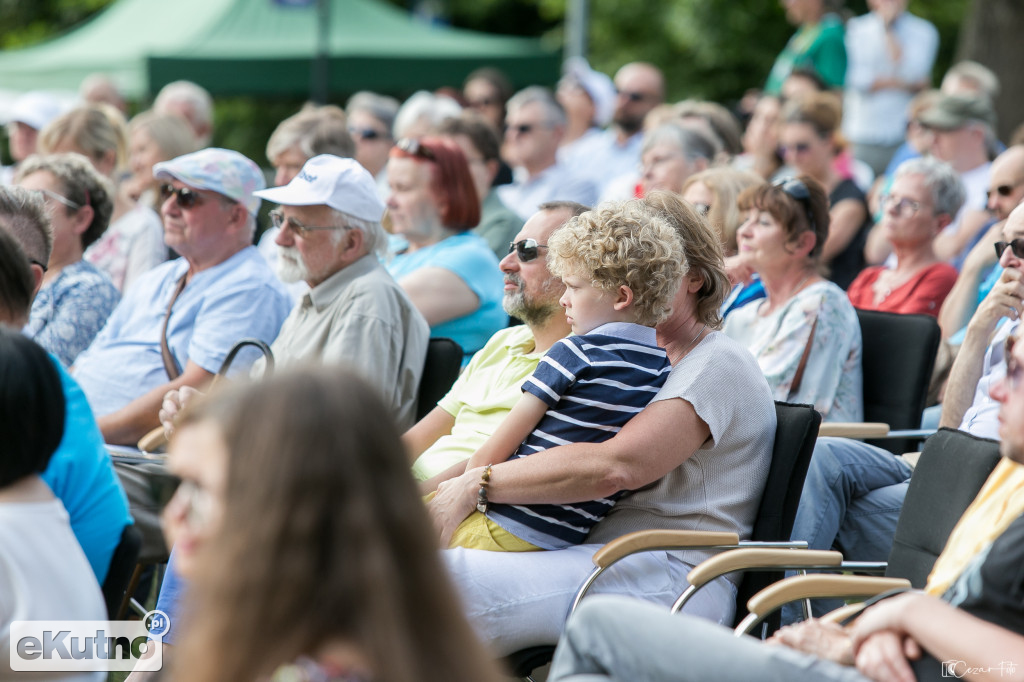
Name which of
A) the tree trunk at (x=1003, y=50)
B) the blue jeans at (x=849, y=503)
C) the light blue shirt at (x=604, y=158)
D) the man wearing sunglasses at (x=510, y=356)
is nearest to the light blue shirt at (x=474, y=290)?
the man wearing sunglasses at (x=510, y=356)

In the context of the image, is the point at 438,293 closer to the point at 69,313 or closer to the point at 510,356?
the point at 510,356

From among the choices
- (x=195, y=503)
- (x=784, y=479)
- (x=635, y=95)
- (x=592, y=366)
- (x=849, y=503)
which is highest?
(x=195, y=503)

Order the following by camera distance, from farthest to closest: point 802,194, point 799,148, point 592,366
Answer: point 799,148 → point 802,194 → point 592,366

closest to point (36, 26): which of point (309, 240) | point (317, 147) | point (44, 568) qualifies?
point (317, 147)

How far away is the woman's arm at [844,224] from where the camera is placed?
21.3 ft

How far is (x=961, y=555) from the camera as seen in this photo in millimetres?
2453

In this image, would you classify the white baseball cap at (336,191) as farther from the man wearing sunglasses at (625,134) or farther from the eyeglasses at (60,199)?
the man wearing sunglasses at (625,134)

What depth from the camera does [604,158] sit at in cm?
918

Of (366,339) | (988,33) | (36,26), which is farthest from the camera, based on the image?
(36,26)

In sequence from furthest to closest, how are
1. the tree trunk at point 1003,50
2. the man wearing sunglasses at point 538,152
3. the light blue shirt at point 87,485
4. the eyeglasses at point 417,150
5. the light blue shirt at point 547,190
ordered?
1. the tree trunk at point 1003,50
2. the man wearing sunglasses at point 538,152
3. the light blue shirt at point 547,190
4. the eyeglasses at point 417,150
5. the light blue shirt at point 87,485

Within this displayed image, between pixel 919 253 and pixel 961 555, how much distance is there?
9.41 feet

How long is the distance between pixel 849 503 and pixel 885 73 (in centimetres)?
622

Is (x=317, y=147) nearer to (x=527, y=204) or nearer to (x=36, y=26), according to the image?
(x=527, y=204)

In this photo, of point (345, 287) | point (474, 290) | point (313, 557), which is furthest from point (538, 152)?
point (313, 557)
